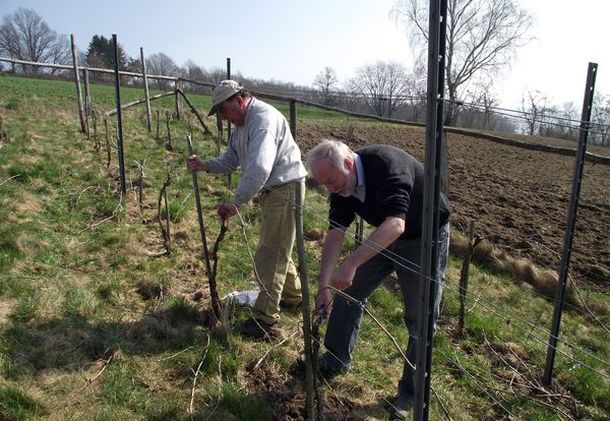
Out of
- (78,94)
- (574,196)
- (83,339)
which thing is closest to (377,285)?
(574,196)

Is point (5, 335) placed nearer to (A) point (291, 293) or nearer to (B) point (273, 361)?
(B) point (273, 361)

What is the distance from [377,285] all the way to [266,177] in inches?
37.4

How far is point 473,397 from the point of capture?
3033 mm

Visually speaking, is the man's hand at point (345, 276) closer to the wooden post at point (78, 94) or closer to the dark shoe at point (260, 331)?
the dark shoe at point (260, 331)

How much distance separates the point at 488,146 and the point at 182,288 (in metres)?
15.1

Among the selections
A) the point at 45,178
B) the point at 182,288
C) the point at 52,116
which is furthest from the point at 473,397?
the point at 52,116

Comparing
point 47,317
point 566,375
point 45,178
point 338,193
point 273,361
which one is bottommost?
point 566,375

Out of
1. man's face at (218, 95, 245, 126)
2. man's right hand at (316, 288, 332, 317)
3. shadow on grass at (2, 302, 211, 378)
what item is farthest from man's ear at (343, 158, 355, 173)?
shadow on grass at (2, 302, 211, 378)

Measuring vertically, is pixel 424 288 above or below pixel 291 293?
above

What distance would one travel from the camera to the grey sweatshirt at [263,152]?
284 cm

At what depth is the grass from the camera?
2.58 meters

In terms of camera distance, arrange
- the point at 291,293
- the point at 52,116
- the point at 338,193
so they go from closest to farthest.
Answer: the point at 338,193 → the point at 291,293 → the point at 52,116

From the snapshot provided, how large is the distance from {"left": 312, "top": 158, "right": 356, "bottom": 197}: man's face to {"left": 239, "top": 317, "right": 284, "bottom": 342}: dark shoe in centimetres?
132

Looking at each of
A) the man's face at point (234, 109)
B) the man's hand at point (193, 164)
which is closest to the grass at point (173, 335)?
the man's hand at point (193, 164)
